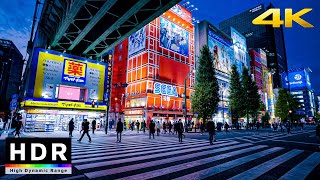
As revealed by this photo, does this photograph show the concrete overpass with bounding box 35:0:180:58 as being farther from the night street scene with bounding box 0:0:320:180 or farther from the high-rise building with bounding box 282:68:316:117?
the high-rise building with bounding box 282:68:316:117

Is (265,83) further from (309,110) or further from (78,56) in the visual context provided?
(78,56)

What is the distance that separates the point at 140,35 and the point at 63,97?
2254 centimetres

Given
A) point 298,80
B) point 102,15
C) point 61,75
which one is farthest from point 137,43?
point 298,80

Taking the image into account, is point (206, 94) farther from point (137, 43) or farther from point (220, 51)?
point (220, 51)

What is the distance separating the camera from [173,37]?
42.7 m

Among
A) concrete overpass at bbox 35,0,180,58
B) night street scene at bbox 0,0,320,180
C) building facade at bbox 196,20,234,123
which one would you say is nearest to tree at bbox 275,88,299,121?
night street scene at bbox 0,0,320,180

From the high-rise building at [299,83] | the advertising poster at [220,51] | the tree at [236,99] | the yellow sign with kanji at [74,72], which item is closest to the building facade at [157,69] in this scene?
the tree at [236,99]

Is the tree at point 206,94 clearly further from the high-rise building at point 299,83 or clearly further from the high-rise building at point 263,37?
the high-rise building at point 263,37

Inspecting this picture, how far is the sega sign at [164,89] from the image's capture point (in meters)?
37.0

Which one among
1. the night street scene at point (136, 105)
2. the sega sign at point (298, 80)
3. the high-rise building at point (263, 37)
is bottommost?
the night street scene at point (136, 105)

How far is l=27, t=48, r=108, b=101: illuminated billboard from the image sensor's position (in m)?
22.1

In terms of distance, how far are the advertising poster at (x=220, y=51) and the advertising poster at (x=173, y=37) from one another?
11.1 metres

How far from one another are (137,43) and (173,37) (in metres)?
9.00

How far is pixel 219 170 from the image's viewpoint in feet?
16.3
